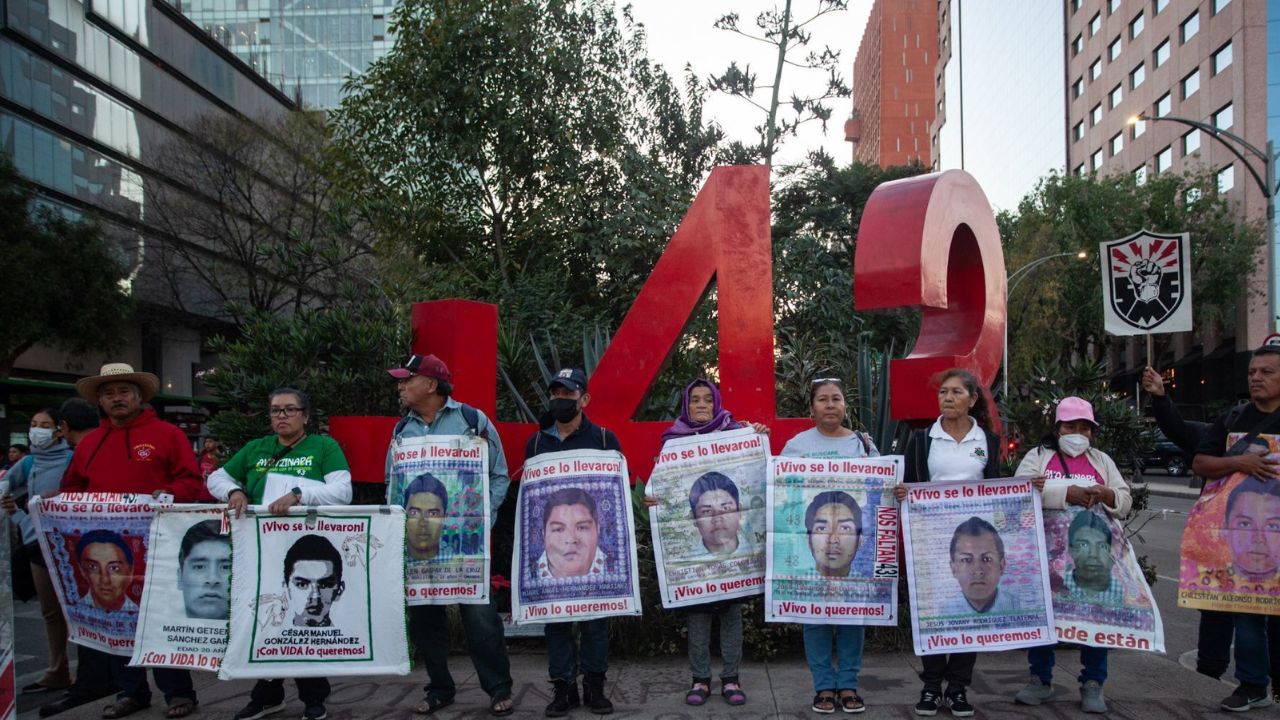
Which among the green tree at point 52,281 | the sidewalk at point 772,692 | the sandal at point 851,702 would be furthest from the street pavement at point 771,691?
the green tree at point 52,281

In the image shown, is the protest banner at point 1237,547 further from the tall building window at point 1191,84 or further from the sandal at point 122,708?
the tall building window at point 1191,84

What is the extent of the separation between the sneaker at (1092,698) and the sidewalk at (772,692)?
0.07 metres

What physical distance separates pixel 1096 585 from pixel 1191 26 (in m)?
44.3

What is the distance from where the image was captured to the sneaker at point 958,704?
4.84m

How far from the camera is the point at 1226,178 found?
123ft

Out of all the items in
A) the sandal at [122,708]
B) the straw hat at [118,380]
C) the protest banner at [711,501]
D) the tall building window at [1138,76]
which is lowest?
the sandal at [122,708]

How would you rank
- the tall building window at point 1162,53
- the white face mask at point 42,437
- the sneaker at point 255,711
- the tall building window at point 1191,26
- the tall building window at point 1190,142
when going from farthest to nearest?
the tall building window at point 1162,53
the tall building window at point 1191,26
the tall building window at point 1190,142
the white face mask at point 42,437
the sneaker at point 255,711

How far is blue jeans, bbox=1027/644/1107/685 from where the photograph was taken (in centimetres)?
494

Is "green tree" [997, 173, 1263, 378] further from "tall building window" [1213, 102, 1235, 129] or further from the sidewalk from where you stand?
the sidewalk

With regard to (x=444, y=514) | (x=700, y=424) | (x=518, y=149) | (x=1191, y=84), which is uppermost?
(x=1191, y=84)

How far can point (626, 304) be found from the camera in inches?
521

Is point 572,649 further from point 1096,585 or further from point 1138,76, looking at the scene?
point 1138,76

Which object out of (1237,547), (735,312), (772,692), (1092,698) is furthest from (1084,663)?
(735,312)

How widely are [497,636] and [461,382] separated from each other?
1954 mm
